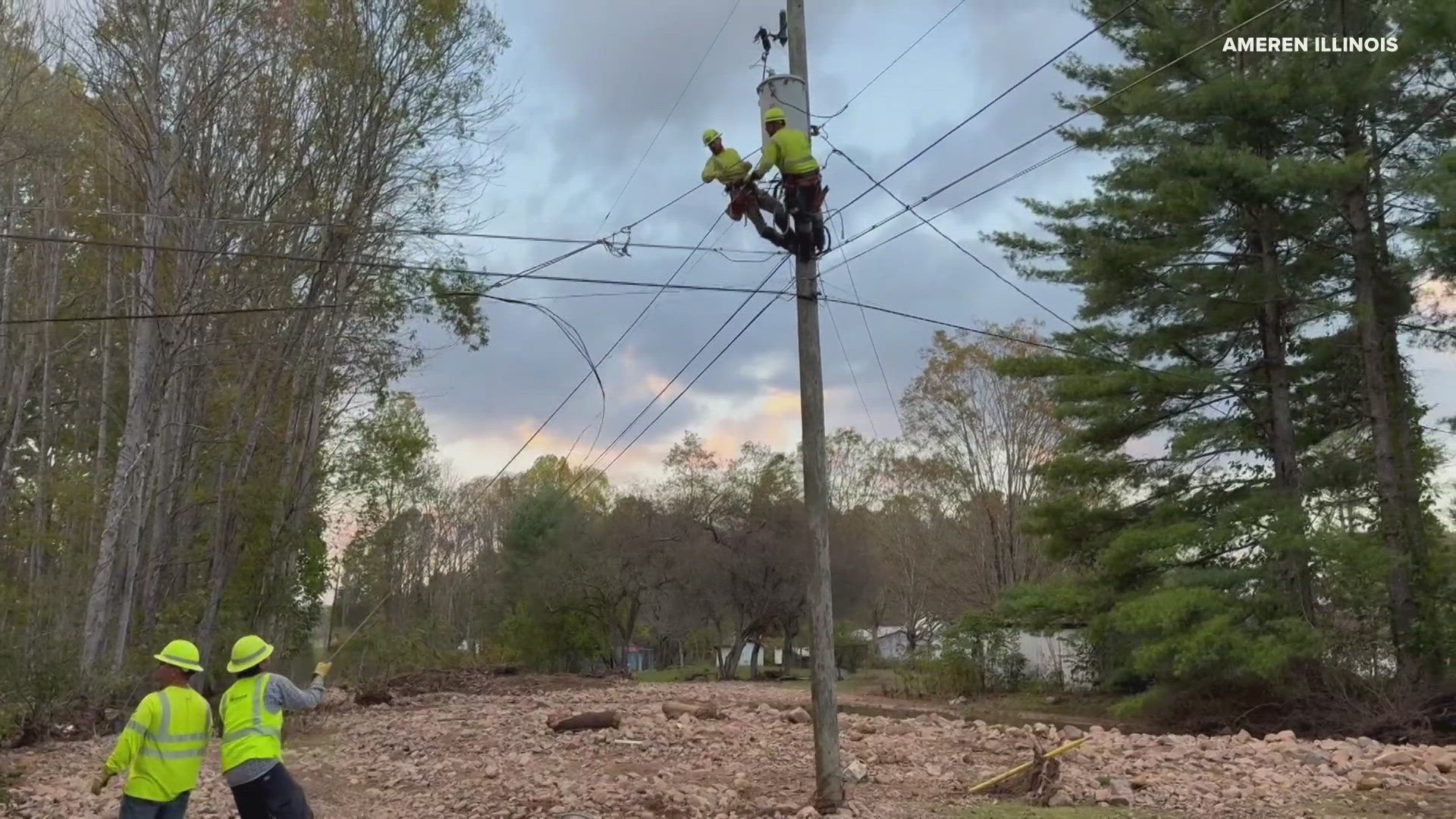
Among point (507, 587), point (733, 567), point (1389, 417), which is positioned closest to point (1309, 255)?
point (1389, 417)

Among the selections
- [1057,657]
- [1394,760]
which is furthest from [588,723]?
[1057,657]

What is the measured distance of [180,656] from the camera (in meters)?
6.04

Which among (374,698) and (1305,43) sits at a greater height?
(1305,43)

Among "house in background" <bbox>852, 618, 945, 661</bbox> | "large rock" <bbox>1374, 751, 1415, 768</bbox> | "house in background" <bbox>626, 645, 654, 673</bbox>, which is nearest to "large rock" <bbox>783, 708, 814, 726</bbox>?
"large rock" <bbox>1374, 751, 1415, 768</bbox>

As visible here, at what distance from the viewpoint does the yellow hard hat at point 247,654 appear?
242 inches

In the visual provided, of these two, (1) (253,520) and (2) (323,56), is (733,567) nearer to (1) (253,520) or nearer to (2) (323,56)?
Result: (1) (253,520)

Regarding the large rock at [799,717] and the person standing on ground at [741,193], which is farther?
the large rock at [799,717]

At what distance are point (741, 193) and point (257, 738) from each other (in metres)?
5.03

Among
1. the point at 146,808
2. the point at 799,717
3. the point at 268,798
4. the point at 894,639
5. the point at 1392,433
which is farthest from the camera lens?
the point at 894,639

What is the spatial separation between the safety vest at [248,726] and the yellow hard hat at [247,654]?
10cm

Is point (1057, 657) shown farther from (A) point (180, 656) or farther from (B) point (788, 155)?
(A) point (180, 656)

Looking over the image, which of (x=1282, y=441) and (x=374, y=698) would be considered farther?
(x=374, y=698)

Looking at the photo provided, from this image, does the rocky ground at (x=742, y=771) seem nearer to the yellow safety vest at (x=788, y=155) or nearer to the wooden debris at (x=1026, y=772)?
the wooden debris at (x=1026, y=772)

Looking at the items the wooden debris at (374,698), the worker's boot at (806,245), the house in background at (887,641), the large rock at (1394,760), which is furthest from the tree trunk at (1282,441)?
the house in background at (887,641)
